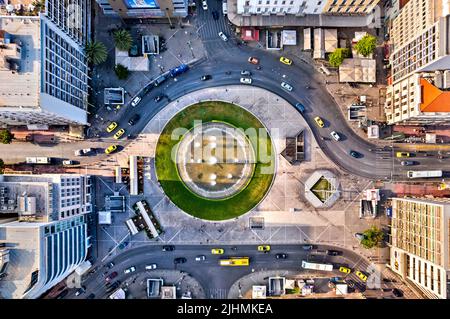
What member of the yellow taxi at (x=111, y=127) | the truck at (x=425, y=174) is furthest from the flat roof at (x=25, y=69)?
the truck at (x=425, y=174)

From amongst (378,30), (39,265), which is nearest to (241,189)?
(39,265)

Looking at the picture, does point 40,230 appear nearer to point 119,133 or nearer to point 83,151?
point 83,151

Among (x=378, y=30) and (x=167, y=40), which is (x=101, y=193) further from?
(x=378, y=30)

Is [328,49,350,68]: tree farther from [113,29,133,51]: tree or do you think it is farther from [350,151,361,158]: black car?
[113,29,133,51]: tree

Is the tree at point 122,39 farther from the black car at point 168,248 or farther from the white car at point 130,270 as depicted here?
the white car at point 130,270

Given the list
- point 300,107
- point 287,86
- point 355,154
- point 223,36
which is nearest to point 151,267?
point 300,107

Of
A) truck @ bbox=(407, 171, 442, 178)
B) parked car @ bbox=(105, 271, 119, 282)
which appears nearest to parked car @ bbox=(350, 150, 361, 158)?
truck @ bbox=(407, 171, 442, 178)
